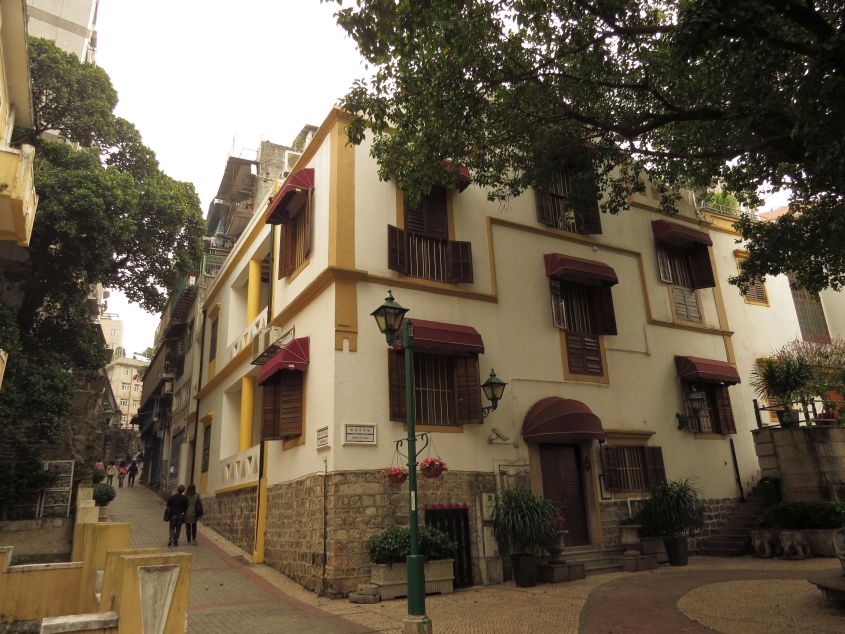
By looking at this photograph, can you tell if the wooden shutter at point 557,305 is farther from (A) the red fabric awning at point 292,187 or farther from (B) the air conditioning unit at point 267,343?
(B) the air conditioning unit at point 267,343

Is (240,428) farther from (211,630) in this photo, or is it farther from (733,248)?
(733,248)

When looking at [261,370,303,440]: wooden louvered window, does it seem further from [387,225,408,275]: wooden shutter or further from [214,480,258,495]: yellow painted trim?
[387,225,408,275]: wooden shutter

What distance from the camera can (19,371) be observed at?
545 inches

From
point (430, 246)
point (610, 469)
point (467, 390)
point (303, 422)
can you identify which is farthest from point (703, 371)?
point (303, 422)

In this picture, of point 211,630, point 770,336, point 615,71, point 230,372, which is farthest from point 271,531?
point 770,336

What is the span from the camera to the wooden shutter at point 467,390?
39.3 ft

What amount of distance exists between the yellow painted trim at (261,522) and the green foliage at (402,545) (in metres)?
4.04

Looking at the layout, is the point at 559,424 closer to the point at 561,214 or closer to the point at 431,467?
the point at 431,467

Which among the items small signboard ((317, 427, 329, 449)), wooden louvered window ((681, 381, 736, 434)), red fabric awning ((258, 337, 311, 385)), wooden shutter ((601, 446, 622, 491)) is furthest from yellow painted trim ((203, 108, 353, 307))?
wooden louvered window ((681, 381, 736, 434))

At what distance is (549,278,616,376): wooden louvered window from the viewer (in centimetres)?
1430

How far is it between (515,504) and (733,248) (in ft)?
42.1

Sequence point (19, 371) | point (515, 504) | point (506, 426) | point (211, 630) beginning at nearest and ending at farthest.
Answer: point (211, 630), point (515, 504), point (506, 426), point (19, 371)

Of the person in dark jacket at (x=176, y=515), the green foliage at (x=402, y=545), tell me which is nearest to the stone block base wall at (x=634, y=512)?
the green foliage at (x=402, y=545)

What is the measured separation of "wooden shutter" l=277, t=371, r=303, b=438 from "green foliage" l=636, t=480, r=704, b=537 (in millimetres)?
7972
